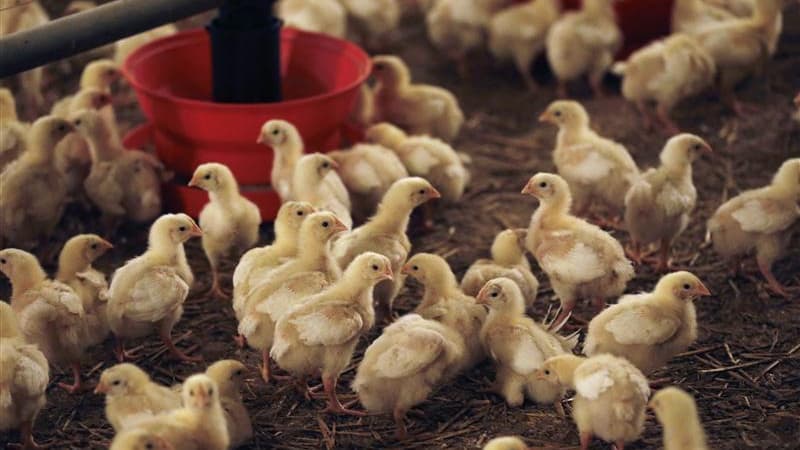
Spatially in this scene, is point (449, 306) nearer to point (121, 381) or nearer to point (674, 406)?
point (674, 406)

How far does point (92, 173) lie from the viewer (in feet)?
16.6

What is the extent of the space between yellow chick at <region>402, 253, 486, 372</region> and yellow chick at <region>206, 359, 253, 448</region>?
29.0 inches

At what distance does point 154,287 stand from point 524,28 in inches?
126

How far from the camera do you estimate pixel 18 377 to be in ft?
11.6

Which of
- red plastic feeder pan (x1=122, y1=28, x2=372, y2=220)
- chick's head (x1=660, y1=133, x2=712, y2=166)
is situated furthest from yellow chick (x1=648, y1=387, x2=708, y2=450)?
red plastic feeder pan (x1=122, y1=28, x2=372, y2=220)

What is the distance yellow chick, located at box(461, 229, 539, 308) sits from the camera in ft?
14.2

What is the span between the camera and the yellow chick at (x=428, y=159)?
17.0ft

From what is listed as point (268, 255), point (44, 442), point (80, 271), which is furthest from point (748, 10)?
point (44, 442)

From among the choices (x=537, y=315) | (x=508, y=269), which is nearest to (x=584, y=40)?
(x=537, y=315)

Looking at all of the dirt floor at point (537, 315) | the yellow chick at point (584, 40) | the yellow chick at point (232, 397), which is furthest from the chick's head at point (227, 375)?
the yellow chick at point (584, 40)

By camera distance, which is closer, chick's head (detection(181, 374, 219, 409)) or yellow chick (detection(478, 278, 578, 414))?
chick's head (detection(181, 374, 219, 409))

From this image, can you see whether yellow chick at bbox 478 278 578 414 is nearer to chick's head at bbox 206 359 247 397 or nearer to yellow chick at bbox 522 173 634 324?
yellow chick at bbox 522 173 634 324

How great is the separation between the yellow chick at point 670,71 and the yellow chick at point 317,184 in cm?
197

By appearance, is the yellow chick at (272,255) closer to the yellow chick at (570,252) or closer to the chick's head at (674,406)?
the yellow chick at (570,252)
